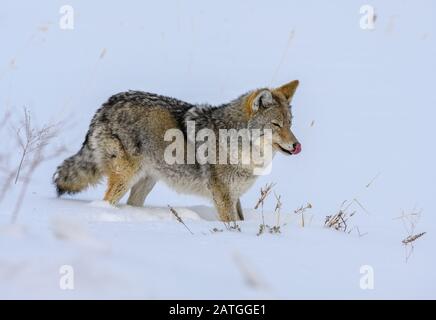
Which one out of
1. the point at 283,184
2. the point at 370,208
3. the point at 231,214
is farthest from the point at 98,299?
the point at 283,184

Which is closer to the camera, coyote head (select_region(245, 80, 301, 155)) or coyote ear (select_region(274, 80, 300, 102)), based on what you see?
coyote head (select_region(245, 80, 301, 155))

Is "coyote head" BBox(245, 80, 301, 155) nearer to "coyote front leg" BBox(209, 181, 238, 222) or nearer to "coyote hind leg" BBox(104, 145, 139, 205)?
"coyote front leg" BBox(209, 181, 238, 222)

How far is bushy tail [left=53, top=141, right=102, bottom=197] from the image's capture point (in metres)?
6.78

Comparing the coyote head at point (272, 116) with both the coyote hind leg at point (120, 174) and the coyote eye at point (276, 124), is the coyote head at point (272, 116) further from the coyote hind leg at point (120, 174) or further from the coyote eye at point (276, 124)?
the coyote hind leg at point (120, 174)

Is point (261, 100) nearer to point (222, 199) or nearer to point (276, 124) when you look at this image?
point (276, 124)

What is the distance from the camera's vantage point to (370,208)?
279 inches

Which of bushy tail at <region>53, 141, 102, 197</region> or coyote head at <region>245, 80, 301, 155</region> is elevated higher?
coyote head at <region>245, 80, 301, 155</region>

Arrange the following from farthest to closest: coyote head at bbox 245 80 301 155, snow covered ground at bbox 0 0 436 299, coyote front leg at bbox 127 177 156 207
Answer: coyote front leg at bbox 127 177 156 207
coyote head at bbox 245 80 301 155
snow covered ground at bbox 0 0 436 299

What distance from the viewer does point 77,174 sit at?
682 centimetres

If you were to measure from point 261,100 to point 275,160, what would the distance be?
7.28ft

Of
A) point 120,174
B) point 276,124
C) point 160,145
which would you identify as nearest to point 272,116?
point 276,124

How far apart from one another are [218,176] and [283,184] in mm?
1549

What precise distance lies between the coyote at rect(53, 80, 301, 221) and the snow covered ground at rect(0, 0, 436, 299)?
26cm

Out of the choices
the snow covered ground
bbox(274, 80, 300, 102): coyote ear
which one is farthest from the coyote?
the snow covered ground
